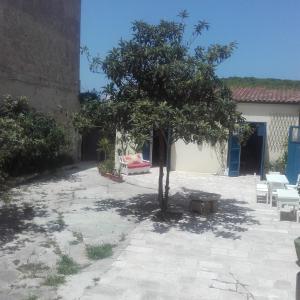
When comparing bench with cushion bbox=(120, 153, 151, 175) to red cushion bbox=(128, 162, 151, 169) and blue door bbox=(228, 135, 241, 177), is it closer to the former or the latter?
red cushion bbox=(128, 162, 151, 169)

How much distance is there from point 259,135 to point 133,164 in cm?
490

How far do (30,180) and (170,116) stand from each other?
815cm

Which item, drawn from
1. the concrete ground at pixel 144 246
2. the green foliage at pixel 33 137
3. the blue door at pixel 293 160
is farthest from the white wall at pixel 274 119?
the green foliage at pixel 33 137

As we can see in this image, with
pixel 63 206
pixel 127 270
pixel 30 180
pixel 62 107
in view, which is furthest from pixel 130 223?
pixel 62 107

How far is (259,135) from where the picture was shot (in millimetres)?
16000

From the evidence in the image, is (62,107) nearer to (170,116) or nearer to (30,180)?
(30,180)

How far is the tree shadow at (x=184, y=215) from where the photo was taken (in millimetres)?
8703

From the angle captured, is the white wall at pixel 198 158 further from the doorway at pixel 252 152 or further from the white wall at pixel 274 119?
the doorway at pixel 252 152

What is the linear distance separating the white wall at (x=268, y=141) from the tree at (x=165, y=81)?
6.85 meters

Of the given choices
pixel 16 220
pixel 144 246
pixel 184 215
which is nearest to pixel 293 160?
pixel 184 215

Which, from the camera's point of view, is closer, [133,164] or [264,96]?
[133,164]

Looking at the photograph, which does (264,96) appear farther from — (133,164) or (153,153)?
(133,164)

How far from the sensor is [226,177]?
15.6m

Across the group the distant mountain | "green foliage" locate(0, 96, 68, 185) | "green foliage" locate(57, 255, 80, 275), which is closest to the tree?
"green foliage" locate(57, 255, 80, 275)
